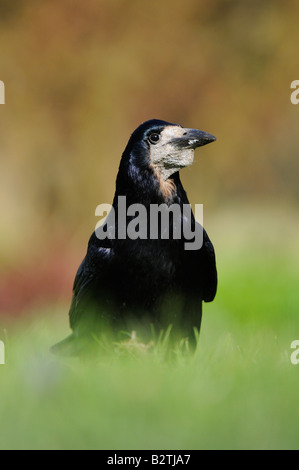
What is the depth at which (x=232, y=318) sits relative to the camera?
4688 millimetres

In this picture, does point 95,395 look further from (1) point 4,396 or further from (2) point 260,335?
(2) point 260,335

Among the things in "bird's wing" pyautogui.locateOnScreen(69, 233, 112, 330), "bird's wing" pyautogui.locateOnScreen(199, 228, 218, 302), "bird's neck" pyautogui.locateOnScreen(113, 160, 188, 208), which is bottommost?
"bird's wing" pyautogui.locateOnScreen(69, 233, 112, 330)

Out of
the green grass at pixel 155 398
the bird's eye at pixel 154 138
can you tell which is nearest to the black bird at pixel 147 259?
the bird's eye at pixel 154 138

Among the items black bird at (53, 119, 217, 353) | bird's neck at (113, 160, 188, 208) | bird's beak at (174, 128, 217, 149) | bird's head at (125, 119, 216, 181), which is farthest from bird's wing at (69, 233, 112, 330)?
bird's beak at (174, 128, 217, 149)

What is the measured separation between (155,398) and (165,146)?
4.48ft

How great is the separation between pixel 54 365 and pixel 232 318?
2043 millimetres

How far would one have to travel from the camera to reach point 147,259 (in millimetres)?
3291

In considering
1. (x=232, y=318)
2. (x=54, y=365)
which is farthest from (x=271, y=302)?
(x=54, y=365)

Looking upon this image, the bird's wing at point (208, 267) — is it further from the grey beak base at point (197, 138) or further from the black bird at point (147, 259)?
the grey beak base at point (197, 138)

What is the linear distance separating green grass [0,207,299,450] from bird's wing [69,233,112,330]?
0.22 m

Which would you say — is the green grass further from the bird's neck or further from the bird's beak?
the bird's beak

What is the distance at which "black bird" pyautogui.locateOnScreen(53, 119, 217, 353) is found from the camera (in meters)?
3.30

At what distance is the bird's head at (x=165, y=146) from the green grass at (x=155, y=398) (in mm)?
818
